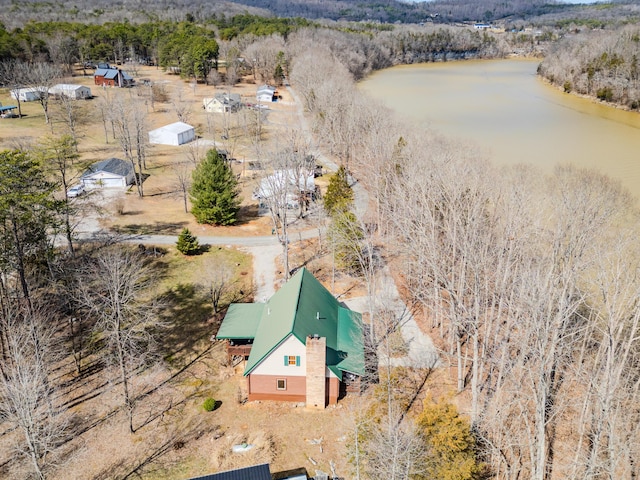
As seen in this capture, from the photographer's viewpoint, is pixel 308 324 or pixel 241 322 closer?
pixel 308 324

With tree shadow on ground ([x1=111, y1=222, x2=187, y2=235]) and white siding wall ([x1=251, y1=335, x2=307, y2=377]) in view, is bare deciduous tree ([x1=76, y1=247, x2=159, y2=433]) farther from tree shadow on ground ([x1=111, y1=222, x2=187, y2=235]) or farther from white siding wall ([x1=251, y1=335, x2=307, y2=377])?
tree shadow on ground ([x1=111, y1=222, x2=187, y2=235])

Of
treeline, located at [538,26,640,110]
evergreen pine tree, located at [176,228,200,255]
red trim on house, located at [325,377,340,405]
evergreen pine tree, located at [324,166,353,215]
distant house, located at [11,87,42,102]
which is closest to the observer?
red trim on house, located at [325,377,340,405]

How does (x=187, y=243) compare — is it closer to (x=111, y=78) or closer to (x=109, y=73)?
(x=111, y=78)

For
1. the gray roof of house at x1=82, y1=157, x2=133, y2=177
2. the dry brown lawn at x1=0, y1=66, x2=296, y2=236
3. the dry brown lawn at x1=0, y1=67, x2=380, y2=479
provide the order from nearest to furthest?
the dry brown lawn at x1=0, y1=67, x2=380, y2=479 < the dry brown lawn at x1=0, y1=66, x2=296, y2=236 < the gray roof of house at x1=82, y1=157, x2=133, y2=177

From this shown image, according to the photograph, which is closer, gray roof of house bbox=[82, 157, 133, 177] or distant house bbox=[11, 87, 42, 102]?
gray roof of house bbox=[82, 157, 133, 177]

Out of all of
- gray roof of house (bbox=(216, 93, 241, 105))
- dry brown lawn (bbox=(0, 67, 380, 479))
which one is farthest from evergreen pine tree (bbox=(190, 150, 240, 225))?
gray roof of house (bbox=(216, 93, 241, 105))

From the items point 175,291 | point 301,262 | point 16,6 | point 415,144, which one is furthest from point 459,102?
point 16,6

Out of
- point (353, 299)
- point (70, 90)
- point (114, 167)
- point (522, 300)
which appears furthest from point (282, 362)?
point (70, 90)

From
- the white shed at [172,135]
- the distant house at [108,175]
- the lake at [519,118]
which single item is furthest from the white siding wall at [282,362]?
the white shed at [172,135]
